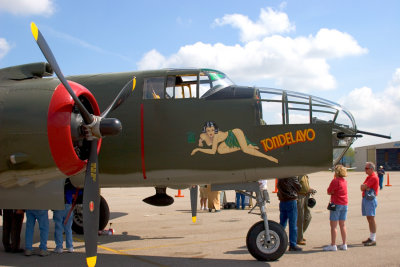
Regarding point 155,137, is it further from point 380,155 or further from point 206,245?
point 380,155

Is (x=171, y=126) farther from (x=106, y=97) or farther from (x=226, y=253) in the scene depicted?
(x=226, y=253)

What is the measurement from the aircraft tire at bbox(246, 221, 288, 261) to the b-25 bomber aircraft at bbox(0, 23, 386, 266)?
0.06ft

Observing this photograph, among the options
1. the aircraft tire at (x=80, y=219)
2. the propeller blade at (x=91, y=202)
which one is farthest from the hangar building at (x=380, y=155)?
the propeller blade at (x=91, y=202)

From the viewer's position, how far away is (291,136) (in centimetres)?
791

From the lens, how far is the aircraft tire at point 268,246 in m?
7.85

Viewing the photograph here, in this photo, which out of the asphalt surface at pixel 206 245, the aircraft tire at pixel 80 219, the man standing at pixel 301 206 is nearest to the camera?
the asphalt surface at pixel 206 245

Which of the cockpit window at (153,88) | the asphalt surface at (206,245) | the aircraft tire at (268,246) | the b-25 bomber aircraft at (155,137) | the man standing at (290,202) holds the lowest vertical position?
the asphalt surface at (206,245)

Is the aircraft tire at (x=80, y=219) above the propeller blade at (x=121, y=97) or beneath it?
beneath

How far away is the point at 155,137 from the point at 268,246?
10.5 ft

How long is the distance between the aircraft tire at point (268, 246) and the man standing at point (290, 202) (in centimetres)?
89

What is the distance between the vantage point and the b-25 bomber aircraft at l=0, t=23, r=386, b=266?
6.68 metres

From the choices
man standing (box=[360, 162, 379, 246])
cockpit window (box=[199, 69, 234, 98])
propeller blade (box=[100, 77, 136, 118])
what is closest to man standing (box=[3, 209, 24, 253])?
propeller blade (box=[100, 77, 136, 118])

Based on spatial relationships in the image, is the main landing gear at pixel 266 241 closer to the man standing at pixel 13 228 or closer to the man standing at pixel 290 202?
the man standing at pixel 290 202

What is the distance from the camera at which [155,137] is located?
334 inches
